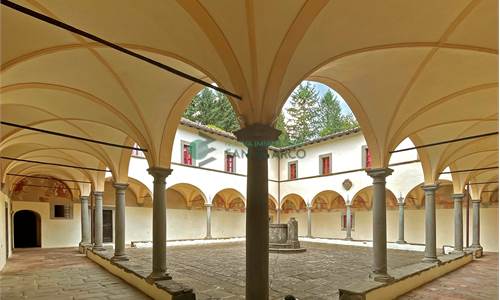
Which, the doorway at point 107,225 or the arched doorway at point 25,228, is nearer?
the arched doorway at point 25,228

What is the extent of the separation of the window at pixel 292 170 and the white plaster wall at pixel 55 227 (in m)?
15.8

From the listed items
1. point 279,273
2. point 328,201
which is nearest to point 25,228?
point 279,273

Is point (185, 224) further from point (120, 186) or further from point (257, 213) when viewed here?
point (257, 213)

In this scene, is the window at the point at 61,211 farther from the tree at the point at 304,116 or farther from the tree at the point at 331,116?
the tree at the point at 331,116

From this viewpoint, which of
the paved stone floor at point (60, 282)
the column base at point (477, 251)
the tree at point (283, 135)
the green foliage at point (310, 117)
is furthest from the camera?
the green foliage at point (310, 117)

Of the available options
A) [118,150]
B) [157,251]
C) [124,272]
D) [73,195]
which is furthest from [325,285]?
[73,195]

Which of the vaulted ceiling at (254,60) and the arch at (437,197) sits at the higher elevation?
the vaulted ceiling at (254,60)

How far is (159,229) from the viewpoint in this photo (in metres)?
7.96

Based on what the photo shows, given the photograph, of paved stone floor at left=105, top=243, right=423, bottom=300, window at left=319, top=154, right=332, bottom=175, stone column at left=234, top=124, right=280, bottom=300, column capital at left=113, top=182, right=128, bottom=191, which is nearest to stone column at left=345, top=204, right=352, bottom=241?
window at left=319, top=154, right=332, bottom=175

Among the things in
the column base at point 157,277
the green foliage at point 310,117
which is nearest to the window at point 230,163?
the green foliage at point 310,117

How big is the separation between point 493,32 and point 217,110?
3031 centimetres

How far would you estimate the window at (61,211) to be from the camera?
20.4 m

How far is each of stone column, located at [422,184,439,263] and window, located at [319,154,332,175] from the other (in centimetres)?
1273

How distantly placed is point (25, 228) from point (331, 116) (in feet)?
101
